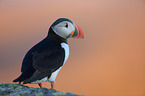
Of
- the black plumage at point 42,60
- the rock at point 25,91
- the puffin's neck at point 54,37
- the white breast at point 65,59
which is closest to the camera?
the rock at point 25,91

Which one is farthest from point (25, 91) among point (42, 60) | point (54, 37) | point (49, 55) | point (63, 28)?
point (63, 28)

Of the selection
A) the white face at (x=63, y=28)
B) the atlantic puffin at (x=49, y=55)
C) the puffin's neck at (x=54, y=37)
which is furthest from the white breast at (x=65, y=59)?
the white face at (x=63, y=28)

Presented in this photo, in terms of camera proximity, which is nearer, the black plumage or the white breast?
the black plumage

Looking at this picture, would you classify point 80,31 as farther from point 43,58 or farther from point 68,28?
point 43,58

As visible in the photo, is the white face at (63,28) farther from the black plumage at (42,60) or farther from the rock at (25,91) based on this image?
the rock at (25,91)

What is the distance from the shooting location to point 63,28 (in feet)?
17.5

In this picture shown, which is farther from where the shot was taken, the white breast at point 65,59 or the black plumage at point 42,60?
the white breast at point 65,59

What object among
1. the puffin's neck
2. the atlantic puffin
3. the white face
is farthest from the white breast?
the white face

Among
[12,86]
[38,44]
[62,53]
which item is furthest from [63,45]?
[12,86]

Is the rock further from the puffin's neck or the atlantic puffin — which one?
the puffin's neck

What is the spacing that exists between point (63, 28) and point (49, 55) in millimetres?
845

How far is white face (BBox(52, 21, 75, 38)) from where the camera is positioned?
5.32m

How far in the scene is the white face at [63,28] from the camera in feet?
17.5

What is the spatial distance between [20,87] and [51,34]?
1.50m
